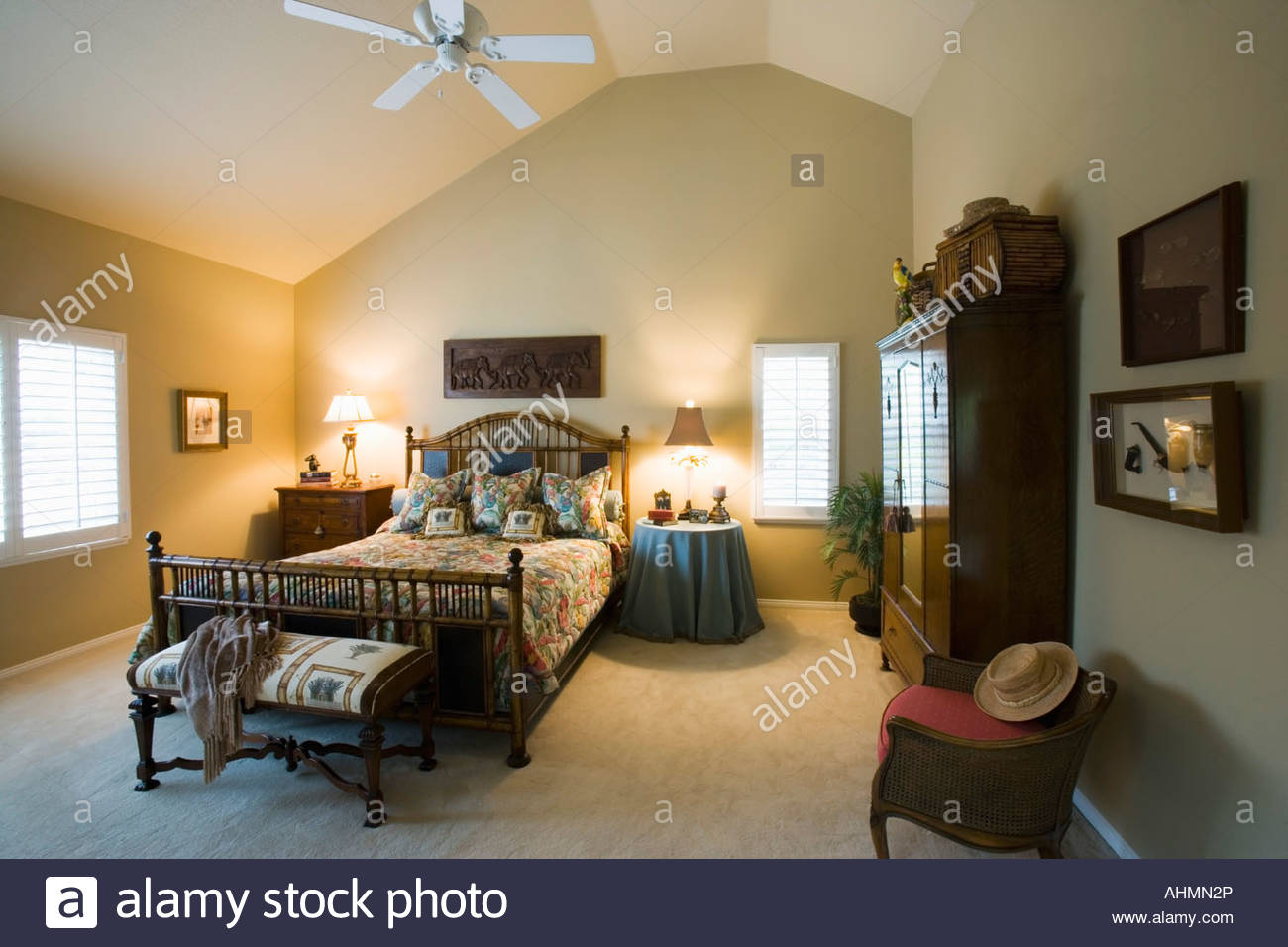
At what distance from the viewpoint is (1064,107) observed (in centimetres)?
240

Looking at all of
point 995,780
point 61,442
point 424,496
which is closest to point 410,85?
point 424,496

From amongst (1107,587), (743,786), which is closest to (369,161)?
(743,786)

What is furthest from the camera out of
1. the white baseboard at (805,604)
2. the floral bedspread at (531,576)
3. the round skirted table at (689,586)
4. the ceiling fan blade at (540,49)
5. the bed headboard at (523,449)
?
the bed headboard at (523,449)

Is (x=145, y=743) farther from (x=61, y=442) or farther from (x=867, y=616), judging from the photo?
(x=867, y=616)

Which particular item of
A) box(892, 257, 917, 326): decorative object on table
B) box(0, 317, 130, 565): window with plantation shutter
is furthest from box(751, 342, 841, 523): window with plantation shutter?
box(0, 317, 130, 565): window with plantation shutter

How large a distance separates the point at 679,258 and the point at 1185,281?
139 inches

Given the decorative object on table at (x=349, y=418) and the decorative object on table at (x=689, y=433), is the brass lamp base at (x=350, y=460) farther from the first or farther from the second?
the decorative object on table at (x=689, y=433)

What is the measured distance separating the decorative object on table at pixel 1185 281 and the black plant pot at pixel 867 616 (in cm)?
259

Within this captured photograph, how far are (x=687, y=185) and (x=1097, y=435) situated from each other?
364 cm

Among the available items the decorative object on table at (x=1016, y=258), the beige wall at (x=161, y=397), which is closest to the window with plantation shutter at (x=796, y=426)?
the decorative object on table at (x=1016, y=258)

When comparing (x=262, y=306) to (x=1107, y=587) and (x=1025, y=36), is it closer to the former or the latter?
(x=1025, y=36)

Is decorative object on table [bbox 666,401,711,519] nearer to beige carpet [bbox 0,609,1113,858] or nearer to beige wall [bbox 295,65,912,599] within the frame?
beige wall [bbox 295,65,912,599]

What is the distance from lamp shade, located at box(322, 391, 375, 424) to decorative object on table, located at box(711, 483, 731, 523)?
3.03 meters

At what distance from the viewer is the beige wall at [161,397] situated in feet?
12.0
